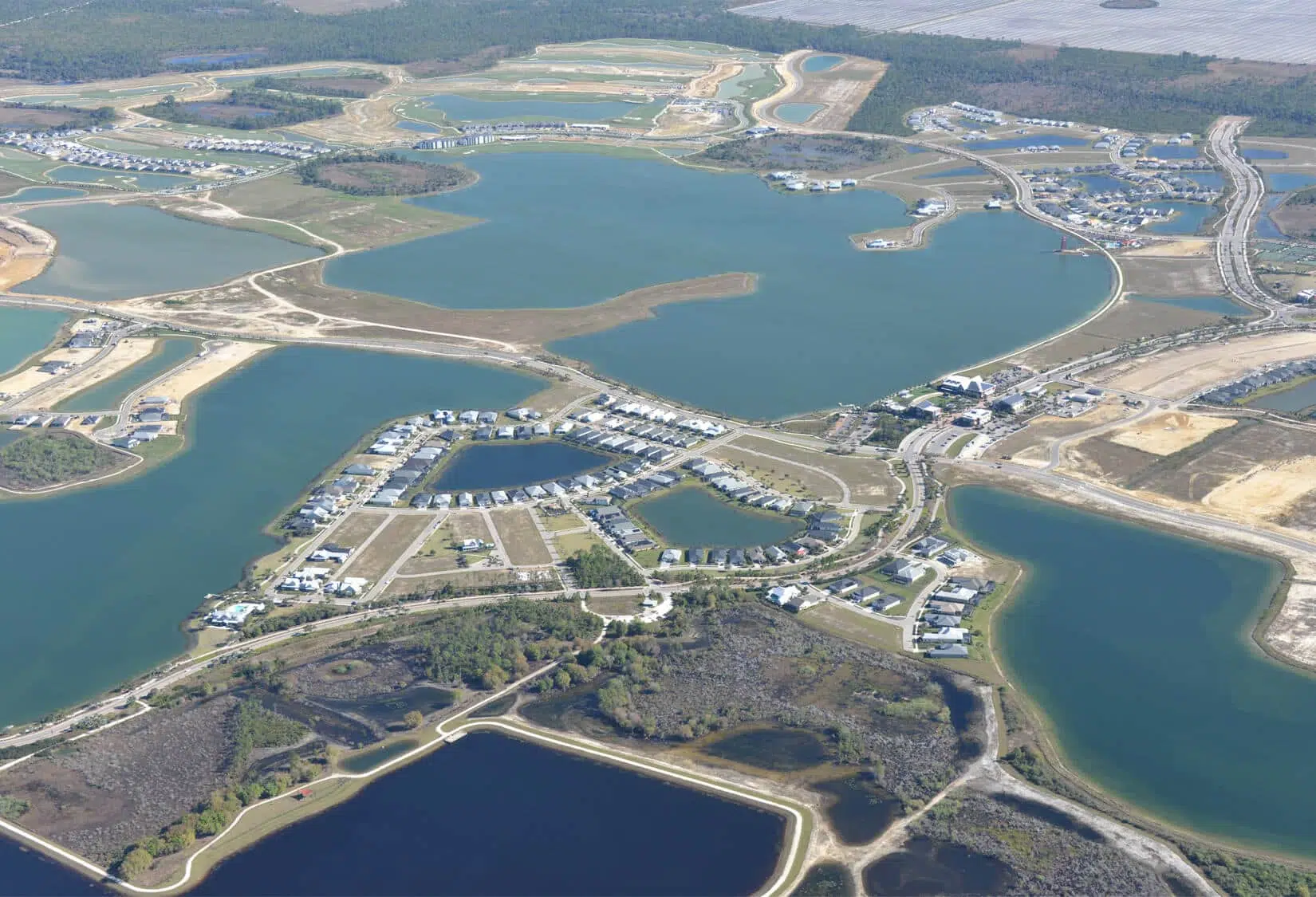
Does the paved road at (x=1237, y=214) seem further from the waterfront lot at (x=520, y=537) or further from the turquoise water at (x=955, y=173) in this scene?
the waterfront lot at (x=520, y=537)

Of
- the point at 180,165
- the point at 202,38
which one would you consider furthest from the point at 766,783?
the point at 202,38

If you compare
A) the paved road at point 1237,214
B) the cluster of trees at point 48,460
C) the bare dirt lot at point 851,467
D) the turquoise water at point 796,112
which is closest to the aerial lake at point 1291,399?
the paved road at point 1237,214

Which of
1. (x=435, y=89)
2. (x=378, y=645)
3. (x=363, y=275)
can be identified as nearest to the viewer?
(x=378, y=645)

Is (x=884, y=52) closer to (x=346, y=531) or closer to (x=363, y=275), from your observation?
(x=363, y=275)

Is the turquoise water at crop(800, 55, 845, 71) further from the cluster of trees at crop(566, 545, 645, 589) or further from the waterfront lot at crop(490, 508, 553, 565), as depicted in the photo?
the cluster of trees at crop(566, 545, 645, 589)

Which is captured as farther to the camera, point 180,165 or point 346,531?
point 180,165

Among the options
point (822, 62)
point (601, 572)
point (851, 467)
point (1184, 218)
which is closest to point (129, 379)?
point (601, 572)

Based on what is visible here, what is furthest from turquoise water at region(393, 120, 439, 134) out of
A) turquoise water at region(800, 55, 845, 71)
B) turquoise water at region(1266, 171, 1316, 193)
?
turquoise water at region(1266, 171, 1316, 193)

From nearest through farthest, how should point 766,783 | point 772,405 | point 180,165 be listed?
point 766,783
point 772,405
point 180,165
